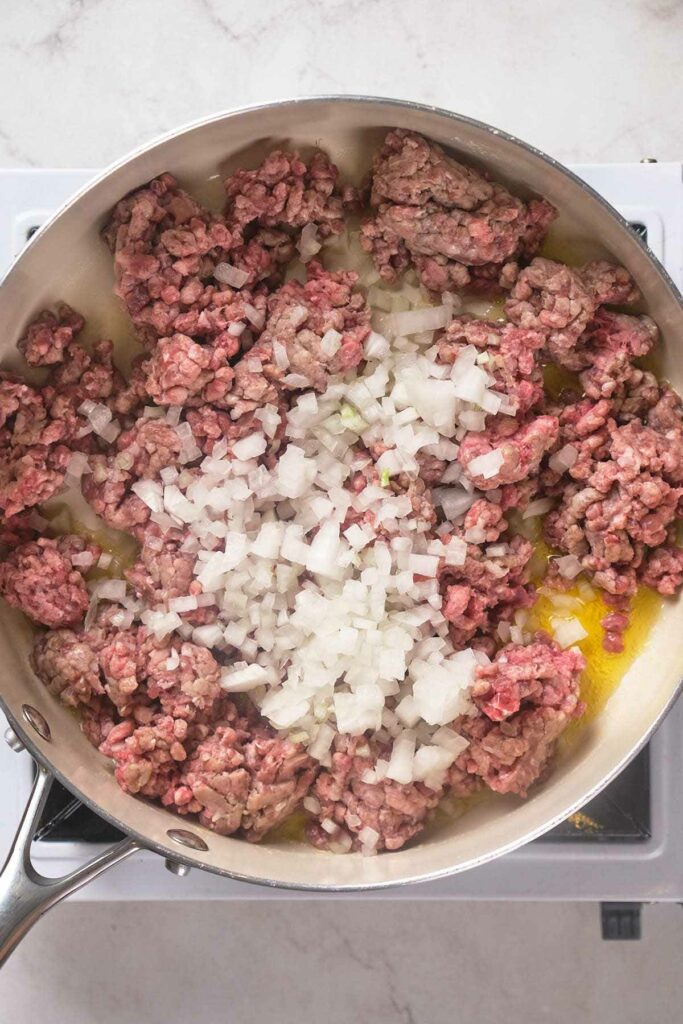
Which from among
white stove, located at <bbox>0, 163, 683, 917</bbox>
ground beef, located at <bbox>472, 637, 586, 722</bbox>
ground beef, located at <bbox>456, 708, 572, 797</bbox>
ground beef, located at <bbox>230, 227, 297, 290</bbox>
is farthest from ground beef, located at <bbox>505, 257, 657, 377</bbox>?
ground beef, located at <bbox>456, 708, 572, 797</bbox>

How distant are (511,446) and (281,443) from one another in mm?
382

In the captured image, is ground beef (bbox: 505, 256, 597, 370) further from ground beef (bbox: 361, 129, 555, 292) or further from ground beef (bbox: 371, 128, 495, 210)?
ground beef (bbox: 371, 128, 495, 210)

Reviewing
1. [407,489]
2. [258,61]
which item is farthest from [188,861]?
[258,61]

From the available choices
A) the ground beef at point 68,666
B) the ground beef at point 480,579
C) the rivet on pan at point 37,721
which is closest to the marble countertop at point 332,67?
the ground beef at point 480,579

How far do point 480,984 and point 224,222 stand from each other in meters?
1.54

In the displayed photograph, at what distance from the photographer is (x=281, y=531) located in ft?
5.50

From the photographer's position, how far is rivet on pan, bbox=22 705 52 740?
1565mm

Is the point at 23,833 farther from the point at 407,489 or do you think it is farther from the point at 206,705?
the point at 407,489

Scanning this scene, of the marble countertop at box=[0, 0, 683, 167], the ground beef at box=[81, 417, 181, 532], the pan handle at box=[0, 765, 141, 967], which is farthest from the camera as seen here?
the marble countertop at box=[0, 0, 683, 167]

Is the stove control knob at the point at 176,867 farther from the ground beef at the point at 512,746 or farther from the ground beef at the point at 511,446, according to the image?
the ground beef at the point at 511,446

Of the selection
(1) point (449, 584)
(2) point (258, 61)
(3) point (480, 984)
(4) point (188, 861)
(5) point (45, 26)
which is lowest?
(3) point (480, 984)

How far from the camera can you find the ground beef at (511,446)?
1624mm

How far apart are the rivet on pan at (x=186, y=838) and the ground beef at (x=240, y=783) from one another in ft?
0.11

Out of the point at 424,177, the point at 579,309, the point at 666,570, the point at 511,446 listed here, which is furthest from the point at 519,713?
the point at 424,177
